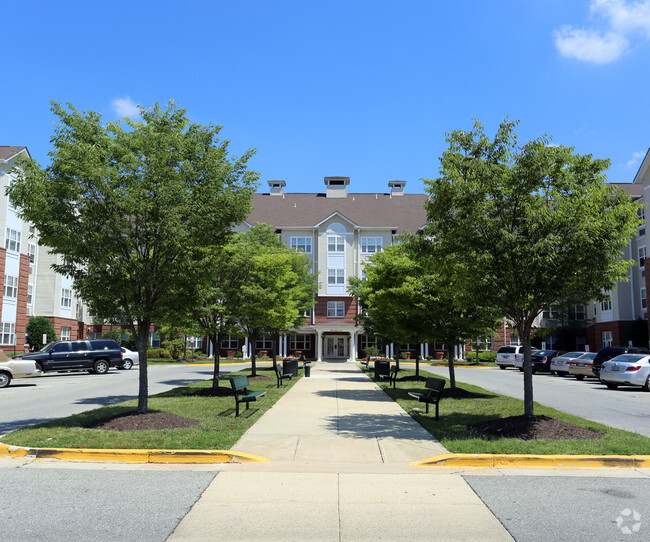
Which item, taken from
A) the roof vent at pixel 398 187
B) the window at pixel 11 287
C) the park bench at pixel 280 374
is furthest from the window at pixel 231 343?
the park bench at pixel 280 374

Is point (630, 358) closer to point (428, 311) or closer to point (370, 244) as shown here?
point (428, 311)

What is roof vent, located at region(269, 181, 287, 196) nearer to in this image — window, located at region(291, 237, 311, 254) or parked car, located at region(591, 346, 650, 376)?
window, located at region(291, 237, 311, 254)

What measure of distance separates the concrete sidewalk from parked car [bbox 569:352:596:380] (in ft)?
71.5

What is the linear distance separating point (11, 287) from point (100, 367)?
1520 centimetres

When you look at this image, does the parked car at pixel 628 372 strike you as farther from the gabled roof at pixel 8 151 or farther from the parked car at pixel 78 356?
the gabled roof at pixel 8 151

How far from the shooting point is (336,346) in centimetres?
5562

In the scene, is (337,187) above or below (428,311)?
above

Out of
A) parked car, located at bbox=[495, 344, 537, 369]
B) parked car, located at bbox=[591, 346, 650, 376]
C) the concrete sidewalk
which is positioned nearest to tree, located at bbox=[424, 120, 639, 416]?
the concrete sidewalk

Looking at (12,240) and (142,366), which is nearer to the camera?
(142,366)

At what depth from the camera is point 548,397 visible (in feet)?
65.5

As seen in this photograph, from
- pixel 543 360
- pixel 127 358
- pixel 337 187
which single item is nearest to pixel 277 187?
pixel 337 187

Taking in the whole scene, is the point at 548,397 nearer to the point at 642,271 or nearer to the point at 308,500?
the point at 308,500

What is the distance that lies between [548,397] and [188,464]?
15.2 metres

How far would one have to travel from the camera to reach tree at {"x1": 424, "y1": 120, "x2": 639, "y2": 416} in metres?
10.5
